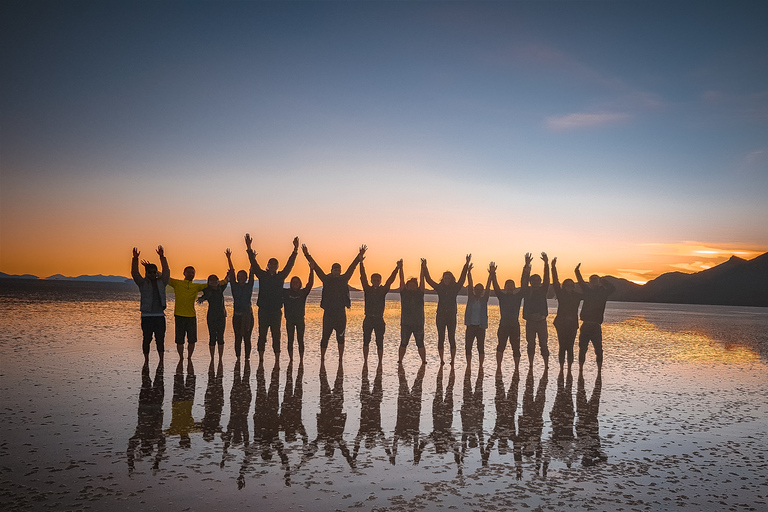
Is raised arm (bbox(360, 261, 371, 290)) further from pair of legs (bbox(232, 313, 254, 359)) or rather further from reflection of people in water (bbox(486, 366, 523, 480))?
reflection of people in water (bbox(486, 366, 523, 480))

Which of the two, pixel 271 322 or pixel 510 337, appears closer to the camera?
pixel 271 322

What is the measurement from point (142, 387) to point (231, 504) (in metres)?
5.61

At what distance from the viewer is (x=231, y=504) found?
14.2ft

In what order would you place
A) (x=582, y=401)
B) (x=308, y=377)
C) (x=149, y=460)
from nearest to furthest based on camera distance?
(x=149, y=460)
(x=582, y=401)
(x=308, y=377)

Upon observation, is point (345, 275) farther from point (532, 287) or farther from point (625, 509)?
point (625, 509)

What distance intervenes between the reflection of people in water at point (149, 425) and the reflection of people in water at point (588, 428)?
183 inches

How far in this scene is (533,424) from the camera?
7277 millimetres

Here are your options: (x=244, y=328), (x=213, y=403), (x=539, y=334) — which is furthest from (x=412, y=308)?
(x=213, y=403)

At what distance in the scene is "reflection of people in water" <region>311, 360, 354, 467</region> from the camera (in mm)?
6012

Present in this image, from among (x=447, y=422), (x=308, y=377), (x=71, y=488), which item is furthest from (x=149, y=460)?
(x=308, y=377)

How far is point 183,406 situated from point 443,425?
385 centimetres

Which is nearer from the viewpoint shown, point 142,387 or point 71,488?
point 71,488

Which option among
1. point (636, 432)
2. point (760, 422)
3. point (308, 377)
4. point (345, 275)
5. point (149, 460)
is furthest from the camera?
point (345, 275)

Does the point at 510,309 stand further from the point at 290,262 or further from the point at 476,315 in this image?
the point at 290,262
